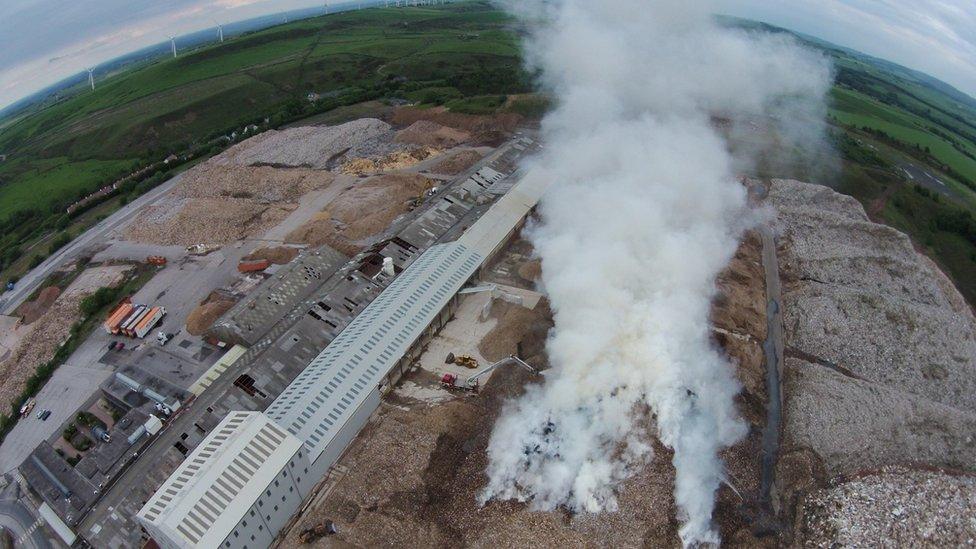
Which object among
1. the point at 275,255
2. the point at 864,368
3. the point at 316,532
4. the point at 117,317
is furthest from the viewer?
the point at 275,255

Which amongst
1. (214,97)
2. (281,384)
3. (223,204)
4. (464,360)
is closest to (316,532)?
(281,384)

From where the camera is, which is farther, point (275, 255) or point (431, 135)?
point (431, 135)

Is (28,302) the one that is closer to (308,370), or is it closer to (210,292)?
(210,292)

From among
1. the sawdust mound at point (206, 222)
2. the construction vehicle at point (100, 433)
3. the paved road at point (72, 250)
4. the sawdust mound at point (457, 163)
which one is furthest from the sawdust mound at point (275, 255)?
the sawdust mound at point (457, 163)

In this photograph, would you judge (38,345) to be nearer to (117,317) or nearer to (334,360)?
(117,317)

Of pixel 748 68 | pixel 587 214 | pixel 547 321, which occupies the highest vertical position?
pixel 748 68

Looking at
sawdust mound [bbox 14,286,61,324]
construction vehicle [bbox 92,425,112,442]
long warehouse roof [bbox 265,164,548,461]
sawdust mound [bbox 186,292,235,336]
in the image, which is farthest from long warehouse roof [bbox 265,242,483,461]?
sawdust mound [bbox 14,286,61,324]

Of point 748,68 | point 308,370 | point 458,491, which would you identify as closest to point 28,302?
point 308,370

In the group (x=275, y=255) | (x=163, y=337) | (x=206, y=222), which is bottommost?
(x=163, y=337)
